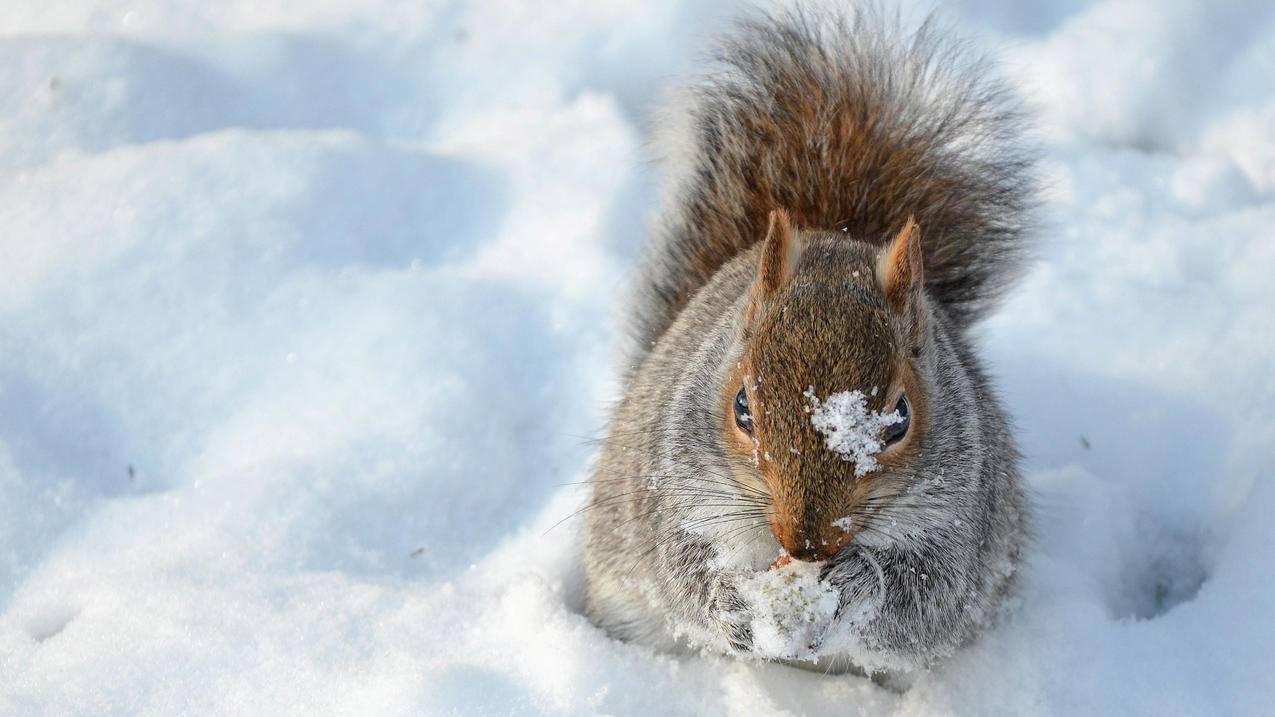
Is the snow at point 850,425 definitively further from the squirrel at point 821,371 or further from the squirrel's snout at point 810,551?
the squirrel's snout at point 810,551

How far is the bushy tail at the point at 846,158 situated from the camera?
2.62 m

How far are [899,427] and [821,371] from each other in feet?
0.53

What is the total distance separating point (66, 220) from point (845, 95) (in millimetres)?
2075

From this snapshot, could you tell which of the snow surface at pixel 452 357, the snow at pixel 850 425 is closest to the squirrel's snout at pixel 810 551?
the snow at pixel 850 425


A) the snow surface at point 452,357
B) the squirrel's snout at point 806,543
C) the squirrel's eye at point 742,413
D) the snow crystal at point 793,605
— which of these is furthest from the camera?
the snow surface at point 452,357

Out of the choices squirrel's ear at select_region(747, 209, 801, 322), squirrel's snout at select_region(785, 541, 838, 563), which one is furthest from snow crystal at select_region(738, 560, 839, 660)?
squirrel's ear at select_region(747, 209, 801, 322)

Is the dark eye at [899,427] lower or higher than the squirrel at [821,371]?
higher

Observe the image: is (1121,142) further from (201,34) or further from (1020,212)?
(201,34)

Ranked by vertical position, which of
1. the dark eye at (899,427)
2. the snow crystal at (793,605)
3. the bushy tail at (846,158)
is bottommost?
the snow crystal at (793,605)

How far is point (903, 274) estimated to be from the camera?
Answer: 185 centimetres

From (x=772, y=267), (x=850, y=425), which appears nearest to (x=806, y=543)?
(x=850, y=425)

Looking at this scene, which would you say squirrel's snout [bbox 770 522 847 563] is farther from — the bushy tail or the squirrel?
the bushy tail

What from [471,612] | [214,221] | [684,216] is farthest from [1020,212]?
[214,221]

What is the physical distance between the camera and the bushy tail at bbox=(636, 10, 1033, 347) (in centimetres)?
262
